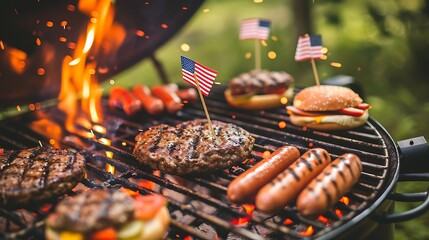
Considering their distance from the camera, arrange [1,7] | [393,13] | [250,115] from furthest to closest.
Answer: [393,13]
[250,115]
[1,7]

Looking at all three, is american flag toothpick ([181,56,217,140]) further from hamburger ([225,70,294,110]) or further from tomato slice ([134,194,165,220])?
hamburger ([225,70,294,110])

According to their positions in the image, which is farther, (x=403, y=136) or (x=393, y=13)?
(x=393, y=13)

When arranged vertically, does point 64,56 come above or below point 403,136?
above

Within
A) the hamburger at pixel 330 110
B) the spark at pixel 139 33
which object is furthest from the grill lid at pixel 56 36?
the hamburger at pixel 330 110

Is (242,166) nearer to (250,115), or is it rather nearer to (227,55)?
(250,115)

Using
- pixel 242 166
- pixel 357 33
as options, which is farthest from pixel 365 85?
pixel 242 166

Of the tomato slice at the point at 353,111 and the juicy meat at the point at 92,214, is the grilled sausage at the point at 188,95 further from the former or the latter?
the juicy meat at the point at 92,214
